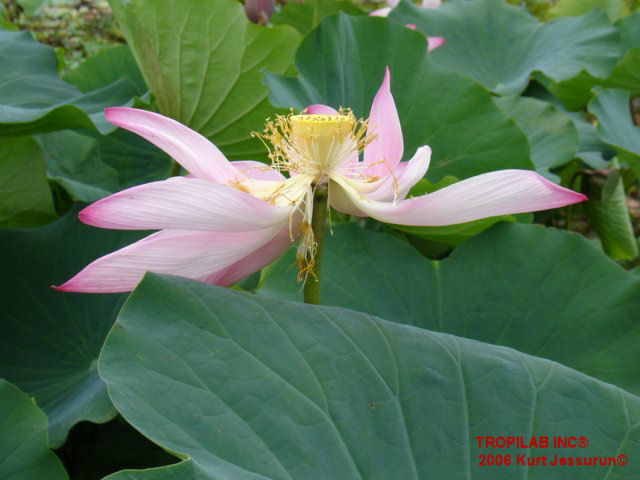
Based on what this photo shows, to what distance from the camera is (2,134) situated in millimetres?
1080

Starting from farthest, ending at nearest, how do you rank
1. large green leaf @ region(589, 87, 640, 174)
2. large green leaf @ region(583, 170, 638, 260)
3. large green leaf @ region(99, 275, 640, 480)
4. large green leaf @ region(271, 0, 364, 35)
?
large green leaf @ region(271, 0, 364, 35) < large green leaf @ region(583, 170, 638, 260) < large green leaf @ region(589, 87, 640, 174) < large green leaf @ region(99, 275, 640, 480)

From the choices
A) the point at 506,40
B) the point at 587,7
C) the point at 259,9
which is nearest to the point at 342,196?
the point at 259,9

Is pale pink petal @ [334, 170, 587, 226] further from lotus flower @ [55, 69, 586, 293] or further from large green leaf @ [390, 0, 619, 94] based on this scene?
large green leaf @ [390, 0, 619, 94]

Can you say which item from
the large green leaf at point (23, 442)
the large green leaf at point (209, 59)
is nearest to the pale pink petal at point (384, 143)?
the large green leaf at point (23, 442)


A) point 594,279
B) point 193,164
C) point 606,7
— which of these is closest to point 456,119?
point 594,279

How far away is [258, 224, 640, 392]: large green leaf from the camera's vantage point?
3.14 feet

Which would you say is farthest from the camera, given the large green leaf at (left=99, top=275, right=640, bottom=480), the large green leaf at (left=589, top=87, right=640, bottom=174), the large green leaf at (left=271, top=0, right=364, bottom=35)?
the large green leaf at (left=271, top=0, right=364, bottom=35)

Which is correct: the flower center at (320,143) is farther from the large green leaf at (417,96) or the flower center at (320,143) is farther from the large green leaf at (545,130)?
the large green leaf at (545,130)

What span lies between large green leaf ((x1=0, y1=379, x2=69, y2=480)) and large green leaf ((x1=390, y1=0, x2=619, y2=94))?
4.97 feet

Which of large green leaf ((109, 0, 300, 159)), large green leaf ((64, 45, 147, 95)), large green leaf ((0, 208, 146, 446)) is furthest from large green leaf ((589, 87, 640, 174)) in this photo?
large green leaf ((64, 45, 147, 95))

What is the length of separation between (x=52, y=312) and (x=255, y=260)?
49 cm

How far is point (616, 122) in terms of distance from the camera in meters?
1.56

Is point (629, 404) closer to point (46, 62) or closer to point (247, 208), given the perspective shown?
point (247, 208)

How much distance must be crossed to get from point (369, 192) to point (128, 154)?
98 cm
